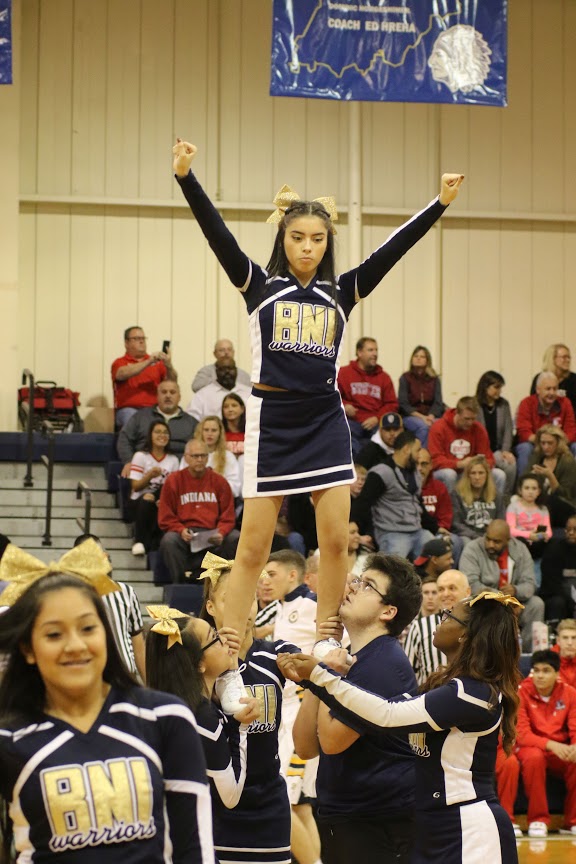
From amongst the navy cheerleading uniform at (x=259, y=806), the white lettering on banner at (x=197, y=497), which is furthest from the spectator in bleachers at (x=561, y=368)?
the navy cheerleading uniform at (x=259, y=806)

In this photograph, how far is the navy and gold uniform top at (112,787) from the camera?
92.6 inches

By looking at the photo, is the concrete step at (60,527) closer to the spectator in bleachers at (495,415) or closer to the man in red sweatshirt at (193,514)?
the man in red sweatshirt at (193,514)

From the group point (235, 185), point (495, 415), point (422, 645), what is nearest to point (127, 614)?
point (422, 645)

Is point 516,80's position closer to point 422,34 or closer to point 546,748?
point 422,34

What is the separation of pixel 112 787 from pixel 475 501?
8.01 metres

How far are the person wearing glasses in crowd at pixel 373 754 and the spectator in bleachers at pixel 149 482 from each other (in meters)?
5.95

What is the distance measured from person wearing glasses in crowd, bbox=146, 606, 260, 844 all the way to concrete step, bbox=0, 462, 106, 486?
755 centimetres

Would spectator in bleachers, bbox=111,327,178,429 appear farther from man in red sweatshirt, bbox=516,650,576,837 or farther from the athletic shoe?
the athletic shoe

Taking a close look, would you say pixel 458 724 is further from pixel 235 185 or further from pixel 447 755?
pixel 235 185

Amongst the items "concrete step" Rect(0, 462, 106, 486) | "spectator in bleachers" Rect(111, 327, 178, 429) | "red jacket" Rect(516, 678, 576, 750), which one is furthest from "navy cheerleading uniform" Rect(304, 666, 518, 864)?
"spectator in bleachers" Rect(111, 327, 178, 429)

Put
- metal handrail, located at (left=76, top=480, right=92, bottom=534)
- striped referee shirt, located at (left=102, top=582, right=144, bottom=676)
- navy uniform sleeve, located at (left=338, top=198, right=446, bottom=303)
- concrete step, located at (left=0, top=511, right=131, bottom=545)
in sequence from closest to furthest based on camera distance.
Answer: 1. navy uniform sleeve, located at (left=338, top=198, right=446, bottom=303)
2. striped referee shirt, located at (left=102, top=582, right=144, bottom=676)
3. metal handrail, located at (left=76, top=480, right=92, bottom=534)
4. concrete step, located at (left=0, top=511, right=131, bottom=545)

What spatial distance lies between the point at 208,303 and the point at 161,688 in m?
10.3

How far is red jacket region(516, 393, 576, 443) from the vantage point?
38.9 ft

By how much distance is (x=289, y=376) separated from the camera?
3791mm
